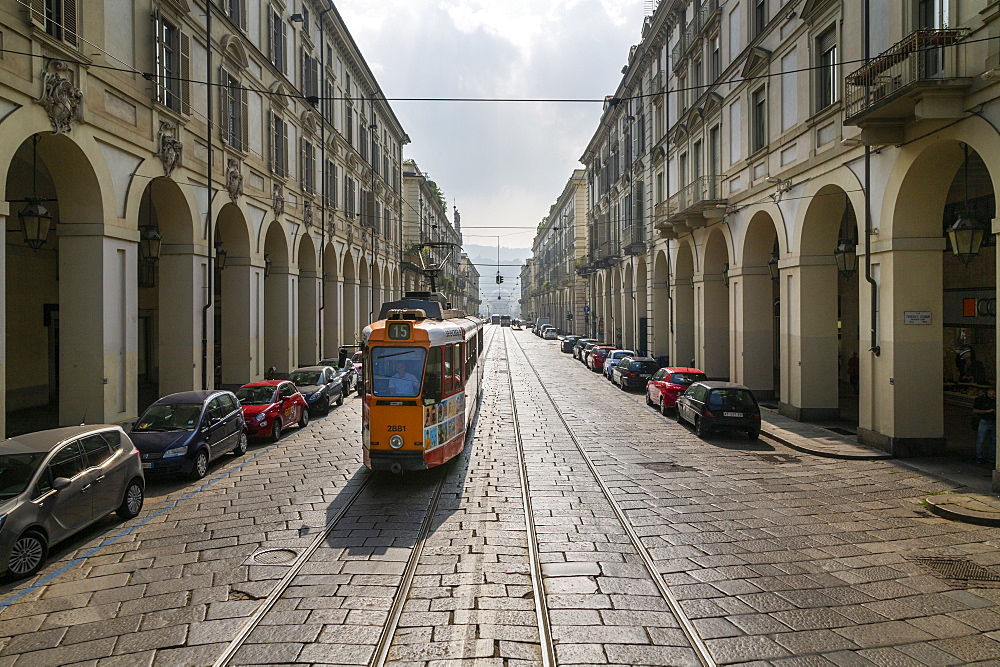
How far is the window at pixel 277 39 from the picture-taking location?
23578 mm

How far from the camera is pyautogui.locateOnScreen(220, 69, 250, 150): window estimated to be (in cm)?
1945

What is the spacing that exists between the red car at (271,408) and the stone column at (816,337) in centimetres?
1376

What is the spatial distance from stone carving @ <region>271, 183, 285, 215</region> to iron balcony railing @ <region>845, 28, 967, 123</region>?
18681 millimetres

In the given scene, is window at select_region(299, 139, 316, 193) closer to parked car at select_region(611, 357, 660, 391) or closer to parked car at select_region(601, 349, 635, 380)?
parked car at select_region(611, 357, 660, 391)

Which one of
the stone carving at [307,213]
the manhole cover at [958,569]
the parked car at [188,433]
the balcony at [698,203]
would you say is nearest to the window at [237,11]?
the stone carving at [307,213]

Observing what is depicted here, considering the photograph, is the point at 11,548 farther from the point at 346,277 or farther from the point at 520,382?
the point at 346,277

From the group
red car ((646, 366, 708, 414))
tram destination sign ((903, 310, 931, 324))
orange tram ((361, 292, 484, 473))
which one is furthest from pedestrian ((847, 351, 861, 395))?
orange tram ((361, 292, 484, 473))

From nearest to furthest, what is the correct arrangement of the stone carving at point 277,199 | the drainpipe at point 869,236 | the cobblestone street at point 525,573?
the cobblestone street at point 525,573, the drainpipe at point 869,236, the stone carving at point 277,199

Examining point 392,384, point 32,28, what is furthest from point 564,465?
point 32,28

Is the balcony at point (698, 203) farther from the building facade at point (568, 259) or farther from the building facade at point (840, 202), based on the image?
the building facade at point (568, 259)

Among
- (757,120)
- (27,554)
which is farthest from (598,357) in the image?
(27,554)

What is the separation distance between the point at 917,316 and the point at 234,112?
19.6 m

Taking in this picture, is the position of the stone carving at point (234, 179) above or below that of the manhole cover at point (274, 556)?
above

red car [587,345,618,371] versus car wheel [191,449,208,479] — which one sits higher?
red car [587,345,618,371]
